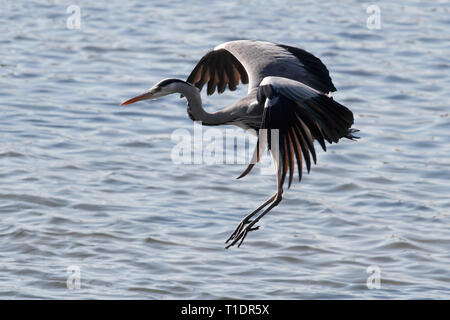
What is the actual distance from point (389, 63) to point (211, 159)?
251 inches

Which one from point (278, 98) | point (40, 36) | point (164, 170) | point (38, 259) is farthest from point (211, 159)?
point (40, 36)

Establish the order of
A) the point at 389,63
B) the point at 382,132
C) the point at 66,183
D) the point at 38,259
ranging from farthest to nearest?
1. the point at 389,63
2. the point at 382,132
3. the point at 66,183
4. the point at 38,259

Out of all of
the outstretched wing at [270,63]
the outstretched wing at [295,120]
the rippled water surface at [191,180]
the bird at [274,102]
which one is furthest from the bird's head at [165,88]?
the rippled water surface at [191,180]

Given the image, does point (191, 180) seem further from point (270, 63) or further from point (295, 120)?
point (295, 120)

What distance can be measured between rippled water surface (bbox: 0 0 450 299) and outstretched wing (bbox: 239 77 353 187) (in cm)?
241

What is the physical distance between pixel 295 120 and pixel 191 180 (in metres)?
Result: 5.40

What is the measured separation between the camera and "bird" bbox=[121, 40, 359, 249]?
9.59 m

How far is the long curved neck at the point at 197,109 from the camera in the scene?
34.2 ft

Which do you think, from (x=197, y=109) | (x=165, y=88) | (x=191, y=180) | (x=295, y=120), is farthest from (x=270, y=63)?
(x=191, y=180)

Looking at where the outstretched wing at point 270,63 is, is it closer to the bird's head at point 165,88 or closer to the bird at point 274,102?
the bird at point 274,102

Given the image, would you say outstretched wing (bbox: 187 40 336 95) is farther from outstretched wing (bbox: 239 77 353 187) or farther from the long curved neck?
outstretched wing (bbox: 239 77 353 187)

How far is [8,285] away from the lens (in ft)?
37.3

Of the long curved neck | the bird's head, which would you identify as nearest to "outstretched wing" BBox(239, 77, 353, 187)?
the long curved neck
